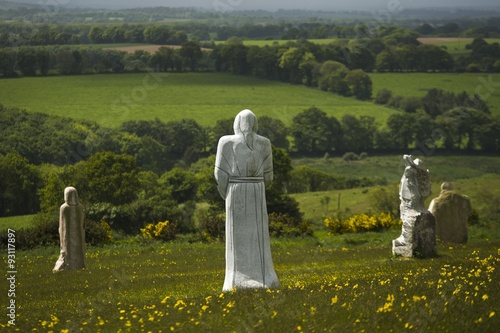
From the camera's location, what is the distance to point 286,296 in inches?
856

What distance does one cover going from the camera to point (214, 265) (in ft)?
118

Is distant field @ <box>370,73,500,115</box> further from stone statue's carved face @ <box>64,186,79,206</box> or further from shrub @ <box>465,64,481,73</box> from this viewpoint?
stone statue's carved face @ <box>64,186,79,206</box>

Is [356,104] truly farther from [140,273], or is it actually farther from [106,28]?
[140,273]

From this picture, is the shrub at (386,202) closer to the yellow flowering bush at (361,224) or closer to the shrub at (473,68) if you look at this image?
the yellow flowering bush at (361,224)

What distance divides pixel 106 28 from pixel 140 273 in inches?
5826

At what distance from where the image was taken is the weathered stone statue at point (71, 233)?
3372 cm

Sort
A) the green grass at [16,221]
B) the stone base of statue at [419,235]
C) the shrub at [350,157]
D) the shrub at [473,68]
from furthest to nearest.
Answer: the shrub at [473,68] < the shrub at [350,157] < the green grass at [16,221] < the stone base of statue at [419,235]

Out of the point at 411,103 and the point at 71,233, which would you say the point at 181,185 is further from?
the point at 411,103

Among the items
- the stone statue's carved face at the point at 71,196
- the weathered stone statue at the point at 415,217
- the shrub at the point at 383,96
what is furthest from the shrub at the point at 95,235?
the shrub at the point at 383,96

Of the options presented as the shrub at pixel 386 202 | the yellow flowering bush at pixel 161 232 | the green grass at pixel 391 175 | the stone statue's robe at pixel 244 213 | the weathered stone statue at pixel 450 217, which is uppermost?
the stone statue's robe at pixel 244 213

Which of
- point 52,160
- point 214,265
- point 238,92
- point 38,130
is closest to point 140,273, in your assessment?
point 214,265

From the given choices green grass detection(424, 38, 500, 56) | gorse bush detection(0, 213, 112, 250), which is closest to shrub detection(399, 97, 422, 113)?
green grass detection(424, 38, 500, 56)

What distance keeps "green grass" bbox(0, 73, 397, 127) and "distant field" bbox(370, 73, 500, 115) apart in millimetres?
8216

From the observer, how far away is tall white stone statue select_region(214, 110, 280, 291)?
23641 millimetres
